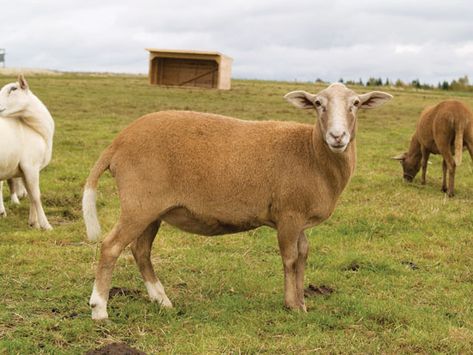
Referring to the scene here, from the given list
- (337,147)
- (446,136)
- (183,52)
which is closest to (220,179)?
(337,147)

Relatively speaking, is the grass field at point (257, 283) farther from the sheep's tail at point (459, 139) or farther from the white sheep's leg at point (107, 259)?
the sheep's tail at point (459, 139)

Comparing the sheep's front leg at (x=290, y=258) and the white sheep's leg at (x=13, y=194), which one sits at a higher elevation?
the sheep's front leg at (x=290, y=258)

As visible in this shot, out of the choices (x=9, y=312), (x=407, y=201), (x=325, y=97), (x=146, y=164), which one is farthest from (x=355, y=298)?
(x=407, y=201)

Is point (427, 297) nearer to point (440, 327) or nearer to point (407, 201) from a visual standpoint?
point (440, 327)

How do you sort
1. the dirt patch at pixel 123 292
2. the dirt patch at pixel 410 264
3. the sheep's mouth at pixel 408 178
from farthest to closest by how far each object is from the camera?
1. the sheep's mouth at pixel 408 178
2. the dirt patch at pixel 410 264
3. the dirt patch at pixel 123 292

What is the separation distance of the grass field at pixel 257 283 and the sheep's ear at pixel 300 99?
1.85 m

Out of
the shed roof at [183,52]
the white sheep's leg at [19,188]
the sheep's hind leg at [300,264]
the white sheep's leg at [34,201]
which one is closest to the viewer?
the sheep's hind leg at [300,264]

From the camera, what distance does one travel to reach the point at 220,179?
5492 millimetres

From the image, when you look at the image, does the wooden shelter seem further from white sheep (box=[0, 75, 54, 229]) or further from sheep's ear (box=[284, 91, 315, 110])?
sheep's ear (box=[284, 91, 315, 110])

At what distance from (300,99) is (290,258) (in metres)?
1.42

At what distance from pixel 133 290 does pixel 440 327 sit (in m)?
2.87

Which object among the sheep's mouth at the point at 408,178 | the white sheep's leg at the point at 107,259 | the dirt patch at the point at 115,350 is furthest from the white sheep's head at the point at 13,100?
the sheep's mouth at the point at 408,178

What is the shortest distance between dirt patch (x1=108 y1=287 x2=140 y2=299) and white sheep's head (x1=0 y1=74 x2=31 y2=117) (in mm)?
4055

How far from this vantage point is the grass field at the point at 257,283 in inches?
196
